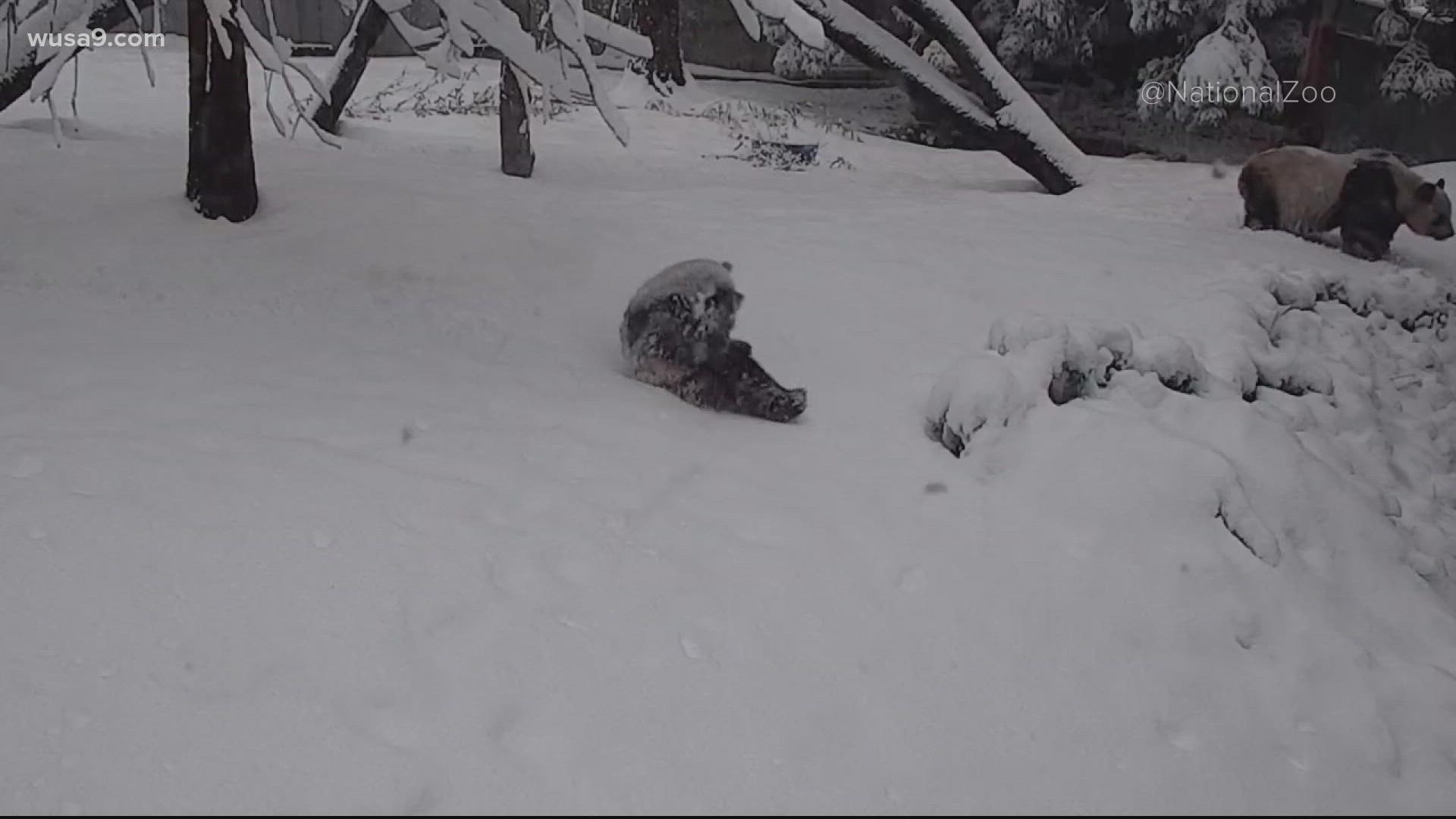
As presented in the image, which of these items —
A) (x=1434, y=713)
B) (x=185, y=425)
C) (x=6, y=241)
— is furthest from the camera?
(x=6, y=241)

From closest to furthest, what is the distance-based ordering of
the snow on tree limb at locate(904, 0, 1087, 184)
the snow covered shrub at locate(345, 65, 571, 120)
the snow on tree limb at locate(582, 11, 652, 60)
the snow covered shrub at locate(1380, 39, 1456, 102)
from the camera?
the snow on tree limb at locate(582, 11, 652, 60), the snow on tree limb at locate(904, 0, 1087, 184), the snow covered shrub at locate(345, 65, 571, 120), the snow covered shrub at locate(1380, 39, 1456, 102)

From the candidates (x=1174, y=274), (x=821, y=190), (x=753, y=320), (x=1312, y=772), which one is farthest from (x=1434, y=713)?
(x=821, y=190)

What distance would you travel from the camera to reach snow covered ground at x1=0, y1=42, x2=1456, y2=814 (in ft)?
7.63

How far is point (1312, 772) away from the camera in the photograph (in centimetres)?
241

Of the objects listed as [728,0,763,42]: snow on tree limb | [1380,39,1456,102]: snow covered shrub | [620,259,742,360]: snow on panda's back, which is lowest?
[620,259,742,360]: snow on panda's back

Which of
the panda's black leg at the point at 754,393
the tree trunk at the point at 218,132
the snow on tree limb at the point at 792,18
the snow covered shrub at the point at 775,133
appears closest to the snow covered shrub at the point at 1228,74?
the snow covered shrub at the point at 775,133

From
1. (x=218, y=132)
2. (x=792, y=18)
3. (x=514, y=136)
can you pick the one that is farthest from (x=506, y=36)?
(x=514, y=136)

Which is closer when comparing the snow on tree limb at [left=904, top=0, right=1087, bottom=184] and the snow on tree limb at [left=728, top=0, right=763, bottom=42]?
the snow on tree limb at [left=728, top=0, right=763, bottom=42]

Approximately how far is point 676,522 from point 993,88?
6667 mm

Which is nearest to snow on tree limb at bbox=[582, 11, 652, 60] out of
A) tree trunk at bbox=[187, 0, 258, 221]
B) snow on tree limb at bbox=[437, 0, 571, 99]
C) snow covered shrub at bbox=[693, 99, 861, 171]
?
snow on tree limb at bbox=[437, 0, 571, 99]

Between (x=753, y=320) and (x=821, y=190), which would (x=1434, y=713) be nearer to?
(x=753, y=320)

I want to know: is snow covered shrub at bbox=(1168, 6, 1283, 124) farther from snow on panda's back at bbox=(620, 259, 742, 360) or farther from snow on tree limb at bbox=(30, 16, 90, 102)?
snow on tree limb at bbox=(30, 16, 90, 102)

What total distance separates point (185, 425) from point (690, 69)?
11917 mm

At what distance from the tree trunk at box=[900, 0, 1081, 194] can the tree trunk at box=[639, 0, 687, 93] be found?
3.81 meters
